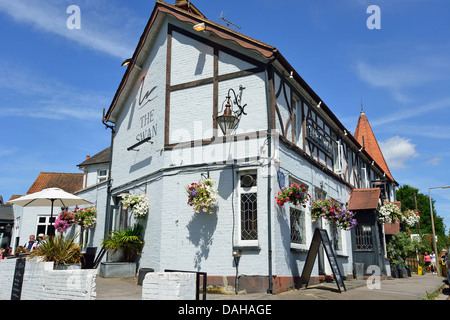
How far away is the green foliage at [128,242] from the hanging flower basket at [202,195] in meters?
2.56

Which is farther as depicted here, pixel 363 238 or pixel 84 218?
pixel 363 238

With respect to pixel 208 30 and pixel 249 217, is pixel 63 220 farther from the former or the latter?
pixel 208 30

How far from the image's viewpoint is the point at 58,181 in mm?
38812

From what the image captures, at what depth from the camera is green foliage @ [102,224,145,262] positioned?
38.2ft

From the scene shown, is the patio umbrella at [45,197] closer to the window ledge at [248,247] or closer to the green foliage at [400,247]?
the window ledge at [248,247]

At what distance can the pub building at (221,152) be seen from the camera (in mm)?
9992

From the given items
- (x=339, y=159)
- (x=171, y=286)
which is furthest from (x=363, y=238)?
(x=171, y=286)

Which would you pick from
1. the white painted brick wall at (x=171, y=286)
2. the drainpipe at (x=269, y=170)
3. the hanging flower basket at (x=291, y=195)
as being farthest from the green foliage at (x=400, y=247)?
the white painted brick wall at (x=171, y=286)

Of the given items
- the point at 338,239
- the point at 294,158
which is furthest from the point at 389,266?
the point at 294,158

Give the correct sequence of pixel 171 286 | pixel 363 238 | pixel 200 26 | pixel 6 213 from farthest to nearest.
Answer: pixel 6 213
pixel 363 238
pixel 200 26
pixel 171 286

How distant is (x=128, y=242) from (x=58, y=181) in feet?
99.0

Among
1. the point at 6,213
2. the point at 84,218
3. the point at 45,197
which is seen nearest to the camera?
the point at 45,197
